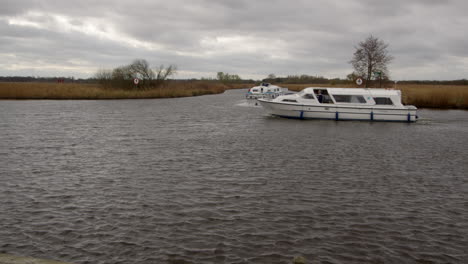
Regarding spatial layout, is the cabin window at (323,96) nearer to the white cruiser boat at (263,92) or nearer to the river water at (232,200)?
the river water at (232,200)

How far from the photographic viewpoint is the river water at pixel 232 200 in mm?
7574

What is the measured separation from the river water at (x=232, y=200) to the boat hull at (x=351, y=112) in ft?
36.1

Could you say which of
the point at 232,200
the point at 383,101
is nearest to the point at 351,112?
the point at 383,101

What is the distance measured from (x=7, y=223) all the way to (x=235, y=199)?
5371mm

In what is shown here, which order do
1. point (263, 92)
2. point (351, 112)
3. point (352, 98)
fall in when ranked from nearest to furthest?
point (351, 112) → point (352, 98) → point (263, 92)

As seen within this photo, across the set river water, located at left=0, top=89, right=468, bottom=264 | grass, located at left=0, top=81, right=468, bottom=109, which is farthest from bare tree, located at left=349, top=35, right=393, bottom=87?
river water, located at left=0, top=89, right=468, bottom=264

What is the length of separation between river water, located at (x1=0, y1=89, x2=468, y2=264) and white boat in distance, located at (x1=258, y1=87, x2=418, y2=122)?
36.3 ft

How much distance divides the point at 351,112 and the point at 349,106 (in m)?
0.53

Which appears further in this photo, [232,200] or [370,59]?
[370,59]

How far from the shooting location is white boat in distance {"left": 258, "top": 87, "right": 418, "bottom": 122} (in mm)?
31719

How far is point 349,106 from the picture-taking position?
31672 mm

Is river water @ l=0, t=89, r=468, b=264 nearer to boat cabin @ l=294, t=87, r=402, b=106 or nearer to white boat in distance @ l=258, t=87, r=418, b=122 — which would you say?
white boat in distance @ l=258, t=87, r=418, b=122

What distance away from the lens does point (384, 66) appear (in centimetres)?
5309

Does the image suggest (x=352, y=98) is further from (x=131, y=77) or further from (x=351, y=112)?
(x=131, y=77)
